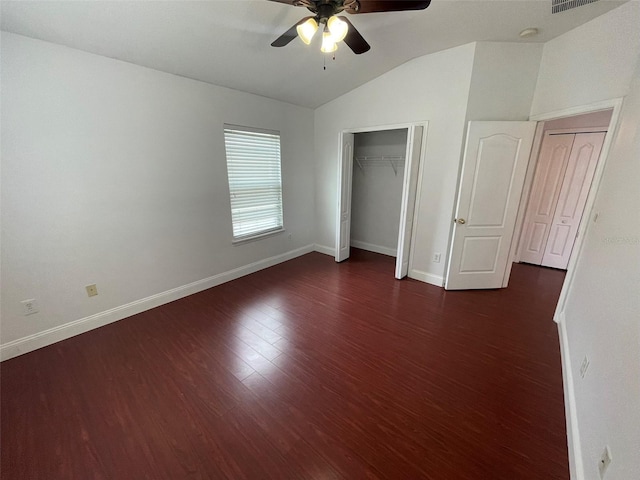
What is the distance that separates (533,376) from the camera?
1930mm

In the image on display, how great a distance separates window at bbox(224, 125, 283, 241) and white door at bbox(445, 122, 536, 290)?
256 centimetres

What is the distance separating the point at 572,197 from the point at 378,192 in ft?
9.25

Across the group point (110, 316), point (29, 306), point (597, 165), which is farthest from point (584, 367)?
point (29, 306)

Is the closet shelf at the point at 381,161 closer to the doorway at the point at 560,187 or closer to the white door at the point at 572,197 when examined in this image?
the doorway at the point at 560,187

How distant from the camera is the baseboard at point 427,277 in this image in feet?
11.2

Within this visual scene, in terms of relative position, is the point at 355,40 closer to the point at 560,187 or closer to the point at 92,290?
the point at 92,290

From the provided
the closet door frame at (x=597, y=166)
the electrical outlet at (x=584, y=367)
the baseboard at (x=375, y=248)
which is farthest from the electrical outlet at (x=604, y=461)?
the baseboard at (x=375, y=248)

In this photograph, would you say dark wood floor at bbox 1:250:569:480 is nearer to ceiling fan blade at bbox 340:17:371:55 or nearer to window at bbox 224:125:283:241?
window at bbox 224:125:283:241

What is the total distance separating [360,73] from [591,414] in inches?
147

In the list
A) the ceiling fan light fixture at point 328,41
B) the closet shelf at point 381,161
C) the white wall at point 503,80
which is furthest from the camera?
the closet shelf at point 381,161

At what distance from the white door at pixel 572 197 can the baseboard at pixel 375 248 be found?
7.73ft

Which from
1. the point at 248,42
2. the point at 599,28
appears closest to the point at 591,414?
the point at 599,28

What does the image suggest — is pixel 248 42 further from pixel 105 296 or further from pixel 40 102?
pixel 105 296

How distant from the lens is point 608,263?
5.16 ft
